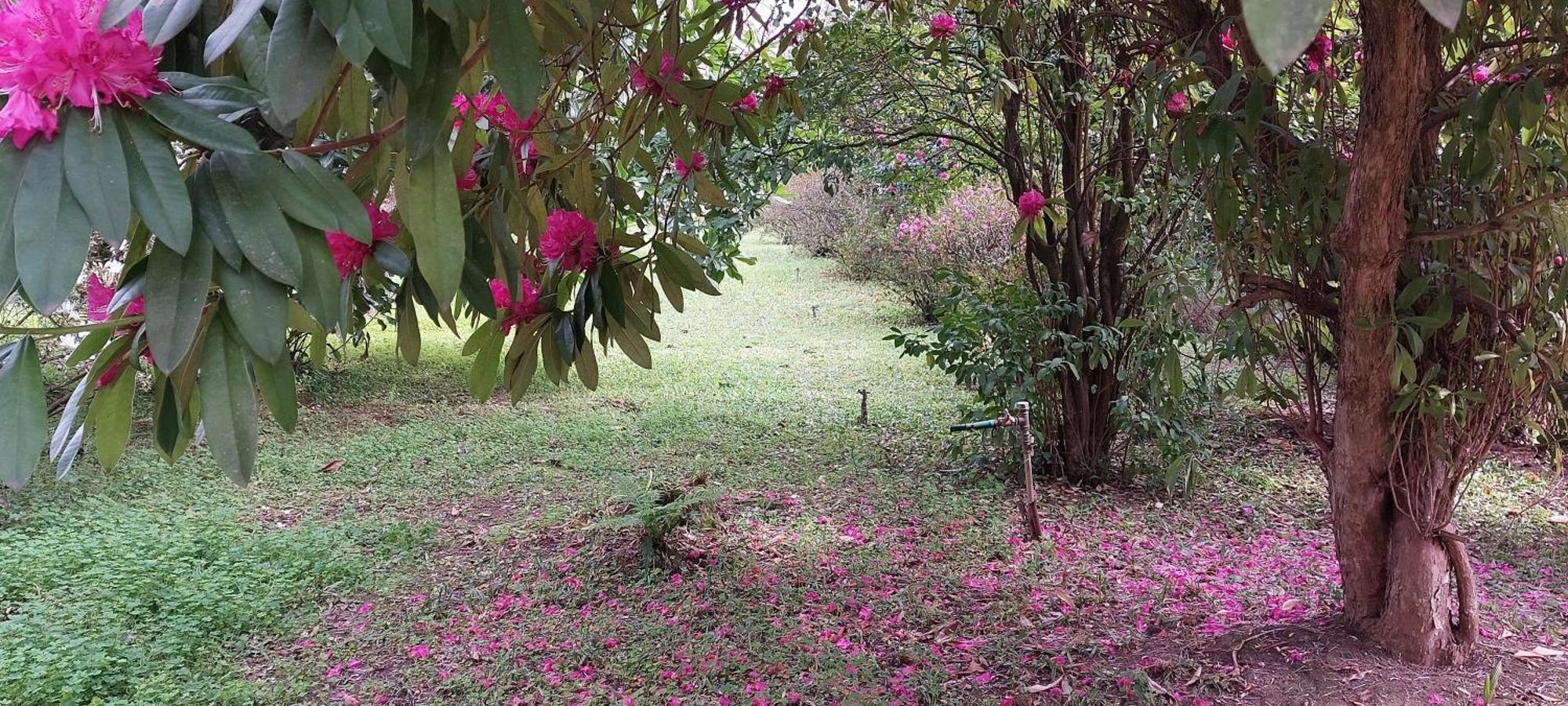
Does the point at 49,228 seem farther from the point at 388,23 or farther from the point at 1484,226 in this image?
the point at 1484,226

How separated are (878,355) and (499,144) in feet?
17.2

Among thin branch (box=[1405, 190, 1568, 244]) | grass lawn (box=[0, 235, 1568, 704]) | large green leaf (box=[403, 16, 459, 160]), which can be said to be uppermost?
large green leaf (box=[403, 16, 459, 160])

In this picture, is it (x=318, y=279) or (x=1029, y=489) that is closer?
(x=318, y=279)

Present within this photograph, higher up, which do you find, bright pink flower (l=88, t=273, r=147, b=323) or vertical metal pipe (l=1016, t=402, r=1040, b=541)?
bright pink flower (l=88, t=273, r=147, b=323)

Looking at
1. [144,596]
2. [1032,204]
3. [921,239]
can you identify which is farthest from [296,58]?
[921,239]

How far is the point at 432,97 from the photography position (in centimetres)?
60

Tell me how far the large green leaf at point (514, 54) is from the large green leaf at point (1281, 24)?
0.47 metres

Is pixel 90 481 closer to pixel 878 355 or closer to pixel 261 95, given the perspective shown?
pixel 261 95

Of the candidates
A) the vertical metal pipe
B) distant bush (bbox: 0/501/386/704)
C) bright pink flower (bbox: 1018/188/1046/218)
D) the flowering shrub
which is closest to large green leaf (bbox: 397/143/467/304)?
distant bush (bbox: 0/501/386/704)

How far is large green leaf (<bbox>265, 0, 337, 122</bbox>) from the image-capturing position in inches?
20.5

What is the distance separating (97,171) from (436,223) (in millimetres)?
186

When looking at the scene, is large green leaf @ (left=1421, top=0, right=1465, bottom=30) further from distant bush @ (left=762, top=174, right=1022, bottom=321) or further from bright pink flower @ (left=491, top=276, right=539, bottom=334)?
distant bush @ (left=762, top=174, right=1022, bottom=321)

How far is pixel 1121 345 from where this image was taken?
326cm

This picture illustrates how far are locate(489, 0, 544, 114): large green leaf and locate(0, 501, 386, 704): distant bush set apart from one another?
1.96 meters
